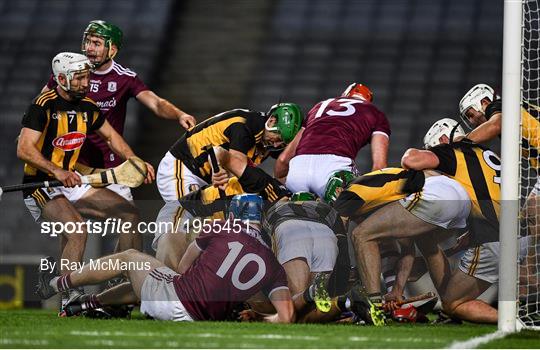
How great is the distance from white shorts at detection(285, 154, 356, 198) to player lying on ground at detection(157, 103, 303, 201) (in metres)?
0.16

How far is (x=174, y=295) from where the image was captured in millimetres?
5504

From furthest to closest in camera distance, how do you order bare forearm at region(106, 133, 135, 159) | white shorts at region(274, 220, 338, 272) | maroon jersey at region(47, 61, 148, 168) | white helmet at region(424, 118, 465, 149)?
maroon jersey at region(47, 61, 148, 168)
bare forearm at region(106, 133, 135, 159)
white helmet at region(424, 118, 465, 149)
white shorts at region(274, 220, 338, 272)

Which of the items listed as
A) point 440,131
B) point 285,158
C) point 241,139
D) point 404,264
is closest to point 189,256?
point 241,139

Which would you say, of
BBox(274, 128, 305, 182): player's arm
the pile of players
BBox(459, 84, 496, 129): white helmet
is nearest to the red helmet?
A: the pile of players

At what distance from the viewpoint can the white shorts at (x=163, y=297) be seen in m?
5.51

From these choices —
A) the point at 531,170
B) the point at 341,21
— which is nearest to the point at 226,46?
the point at 341,21

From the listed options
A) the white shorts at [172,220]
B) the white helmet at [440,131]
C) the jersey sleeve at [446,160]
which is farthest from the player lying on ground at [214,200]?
the white helmet at [440,131]

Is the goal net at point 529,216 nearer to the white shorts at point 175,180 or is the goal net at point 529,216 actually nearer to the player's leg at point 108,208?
the white shorts at point 175,180

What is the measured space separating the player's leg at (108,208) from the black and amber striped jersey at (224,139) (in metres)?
0.54

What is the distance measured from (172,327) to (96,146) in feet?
7.36

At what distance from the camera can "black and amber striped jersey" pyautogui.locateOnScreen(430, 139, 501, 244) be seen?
19.4 feet

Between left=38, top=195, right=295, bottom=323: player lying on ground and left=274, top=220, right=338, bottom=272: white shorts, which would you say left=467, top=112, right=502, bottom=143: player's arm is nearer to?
left=274, top=220, right=338, bottom=272: white shorts

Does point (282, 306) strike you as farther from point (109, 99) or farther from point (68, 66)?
point (109, 99)

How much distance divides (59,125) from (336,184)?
1.58 m
